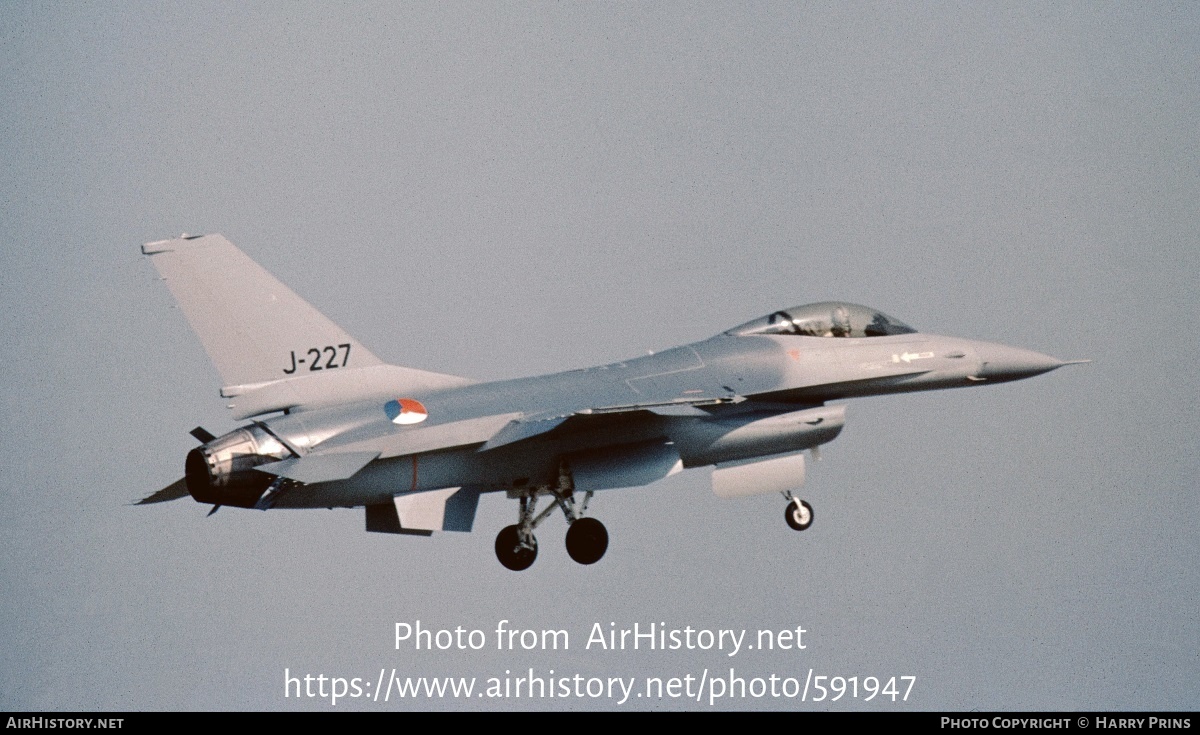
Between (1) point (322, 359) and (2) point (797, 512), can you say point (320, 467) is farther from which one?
(2) point (797, 512)

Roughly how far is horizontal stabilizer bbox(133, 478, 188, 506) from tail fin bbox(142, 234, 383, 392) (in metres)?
2.03

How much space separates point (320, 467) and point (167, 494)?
3.58 m

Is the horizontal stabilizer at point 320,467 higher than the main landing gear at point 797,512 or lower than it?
higher

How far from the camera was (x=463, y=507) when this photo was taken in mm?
23891

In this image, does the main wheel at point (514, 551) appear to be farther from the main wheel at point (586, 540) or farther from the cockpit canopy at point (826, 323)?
the cockpit canopy at point (826, 323)

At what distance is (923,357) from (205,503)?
9.37 meters

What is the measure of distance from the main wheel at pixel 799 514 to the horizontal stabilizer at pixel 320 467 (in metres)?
5.93

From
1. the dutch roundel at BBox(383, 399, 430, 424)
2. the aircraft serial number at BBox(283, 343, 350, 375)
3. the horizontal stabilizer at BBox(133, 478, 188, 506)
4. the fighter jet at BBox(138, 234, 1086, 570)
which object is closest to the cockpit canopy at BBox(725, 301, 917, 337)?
the fighter jet at BBox(138, 234, 1086, 570)

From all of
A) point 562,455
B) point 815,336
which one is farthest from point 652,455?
point 815,336

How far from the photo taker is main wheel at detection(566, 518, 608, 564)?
81.0ft

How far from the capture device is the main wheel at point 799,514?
1031 inches

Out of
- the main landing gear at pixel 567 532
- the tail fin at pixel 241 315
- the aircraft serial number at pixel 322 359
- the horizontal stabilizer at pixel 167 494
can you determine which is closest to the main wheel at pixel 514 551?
the main landing gear at pixel 567 532

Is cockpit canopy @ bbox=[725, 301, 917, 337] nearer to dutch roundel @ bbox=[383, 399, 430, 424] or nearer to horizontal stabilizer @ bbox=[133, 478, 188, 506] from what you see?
dutch roundel @ bbox=[383, 399, 430, 424]

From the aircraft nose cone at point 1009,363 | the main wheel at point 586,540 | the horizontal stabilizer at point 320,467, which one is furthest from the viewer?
the aircraft nose cone at point 1009,363
